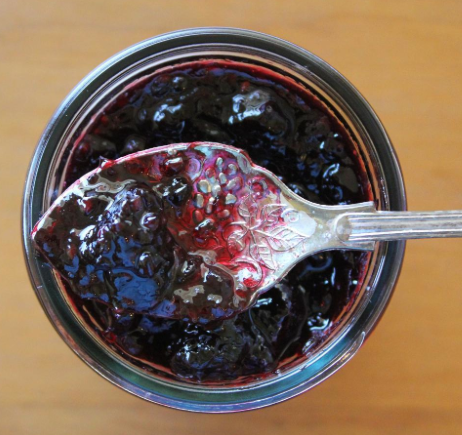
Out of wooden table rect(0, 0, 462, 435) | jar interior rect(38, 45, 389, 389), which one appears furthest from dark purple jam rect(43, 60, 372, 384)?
wooden table rect(0, 0, 462, 435)

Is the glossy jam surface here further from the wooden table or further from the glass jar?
the wooden table

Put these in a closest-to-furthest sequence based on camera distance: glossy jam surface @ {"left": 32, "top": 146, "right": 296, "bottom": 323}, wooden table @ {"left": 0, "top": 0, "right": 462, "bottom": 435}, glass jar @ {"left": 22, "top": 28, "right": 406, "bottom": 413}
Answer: glossy jam surface @ {"left": 32, "top": 146, "right": 296, "bottom": 323} → glass jar @ {"left": 22, "top": 28, "right": 406, "bottom": 413} → wooden table @ {"left": 0, "top": 0, "right": 462, "bottom": 435}

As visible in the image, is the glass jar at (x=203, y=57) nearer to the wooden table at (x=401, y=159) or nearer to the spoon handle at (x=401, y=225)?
the spoon handle at (x=401, y=225)

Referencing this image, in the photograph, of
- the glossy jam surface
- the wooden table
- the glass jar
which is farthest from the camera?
the wooden table

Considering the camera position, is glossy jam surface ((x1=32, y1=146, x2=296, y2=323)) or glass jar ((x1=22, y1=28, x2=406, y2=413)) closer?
glossy jam surface ((x1=32, y1=146, x2=296, y2=323))

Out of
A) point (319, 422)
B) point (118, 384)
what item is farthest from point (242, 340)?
point (319, 422)

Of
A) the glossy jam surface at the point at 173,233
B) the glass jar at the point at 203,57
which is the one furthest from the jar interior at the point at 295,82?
the glossy jam surface at the point at 173,233

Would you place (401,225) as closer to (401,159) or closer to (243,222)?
(243,222)
